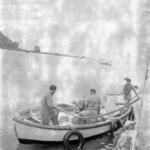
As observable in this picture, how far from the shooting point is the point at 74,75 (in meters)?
46.9

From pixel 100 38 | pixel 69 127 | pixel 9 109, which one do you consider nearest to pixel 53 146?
pixel 69 127

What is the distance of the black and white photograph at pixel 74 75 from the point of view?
32.4 feet

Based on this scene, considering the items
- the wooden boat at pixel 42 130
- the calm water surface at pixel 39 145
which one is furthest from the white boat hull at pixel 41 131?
the calm water surface at pixel 39 145

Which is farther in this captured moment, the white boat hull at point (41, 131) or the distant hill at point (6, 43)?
the distant hill at point (6, 43)

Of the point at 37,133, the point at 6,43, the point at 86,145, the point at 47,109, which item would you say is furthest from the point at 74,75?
the point at 47,109

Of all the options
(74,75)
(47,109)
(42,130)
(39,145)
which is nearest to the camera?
(47,109)

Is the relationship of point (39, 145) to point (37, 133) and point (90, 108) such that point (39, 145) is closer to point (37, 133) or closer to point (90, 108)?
point (37, 133)

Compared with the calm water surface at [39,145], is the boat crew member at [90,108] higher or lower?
higher

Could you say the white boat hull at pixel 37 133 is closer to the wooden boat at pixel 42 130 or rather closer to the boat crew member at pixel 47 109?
the wooden boat at pixel 42 130

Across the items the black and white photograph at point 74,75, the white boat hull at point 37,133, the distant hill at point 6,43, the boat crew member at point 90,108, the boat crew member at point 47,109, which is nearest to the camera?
the boat crew member at point 47,109

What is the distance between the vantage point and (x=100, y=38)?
2397 inches

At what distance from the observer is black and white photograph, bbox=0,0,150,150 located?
9.88 m

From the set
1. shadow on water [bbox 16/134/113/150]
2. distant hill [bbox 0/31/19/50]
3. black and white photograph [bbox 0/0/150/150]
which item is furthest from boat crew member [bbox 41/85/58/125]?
distant hill [bbox 0/31/19/50]

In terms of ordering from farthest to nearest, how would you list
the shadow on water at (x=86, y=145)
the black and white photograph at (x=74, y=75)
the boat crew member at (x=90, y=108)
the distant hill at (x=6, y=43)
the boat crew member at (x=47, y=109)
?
the distant hill at (x=6, y=43), the boat crew member at (x=90, y=108), the shadow on water at (x=86, y=145), the black and white photograph at (x=74, y=75), the boat crew member at (x=47, y=109)
